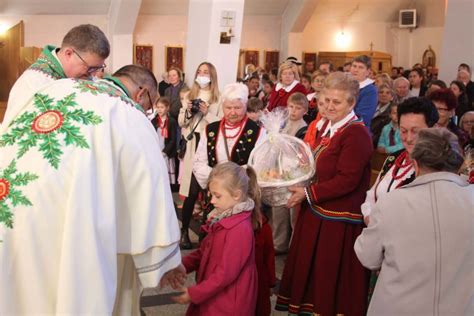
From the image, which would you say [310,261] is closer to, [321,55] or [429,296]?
[429,296]

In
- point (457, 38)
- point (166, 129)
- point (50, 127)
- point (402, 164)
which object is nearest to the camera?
point (50, 127)

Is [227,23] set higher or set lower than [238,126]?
higher

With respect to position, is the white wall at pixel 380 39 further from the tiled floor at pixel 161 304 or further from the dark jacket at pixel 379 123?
the tiled floor at pixel 161 304

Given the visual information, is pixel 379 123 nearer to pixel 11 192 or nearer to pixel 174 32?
pixel 11 192

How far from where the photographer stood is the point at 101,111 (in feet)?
7.11

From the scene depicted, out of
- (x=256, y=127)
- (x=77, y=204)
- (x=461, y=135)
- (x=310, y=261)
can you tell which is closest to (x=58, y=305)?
(x=77, y=204)

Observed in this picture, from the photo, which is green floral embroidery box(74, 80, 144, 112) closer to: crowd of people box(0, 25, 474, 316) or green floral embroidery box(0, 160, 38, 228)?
crowd of people box(0, 25, 474, 316)

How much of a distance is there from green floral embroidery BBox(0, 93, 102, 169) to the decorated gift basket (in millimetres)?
1492

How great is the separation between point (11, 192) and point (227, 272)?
3.79ft

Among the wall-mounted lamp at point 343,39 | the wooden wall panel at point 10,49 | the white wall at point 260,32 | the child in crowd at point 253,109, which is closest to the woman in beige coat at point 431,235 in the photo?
the child in crowd at point 253,109

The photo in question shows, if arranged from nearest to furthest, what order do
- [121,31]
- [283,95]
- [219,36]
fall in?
[283,95]
[219,36]
[121,31]

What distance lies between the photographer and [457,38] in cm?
935

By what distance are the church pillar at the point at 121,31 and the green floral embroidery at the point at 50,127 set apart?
38.7ft

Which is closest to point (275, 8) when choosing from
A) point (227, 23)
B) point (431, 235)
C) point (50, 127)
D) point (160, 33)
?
point (160, 33)
